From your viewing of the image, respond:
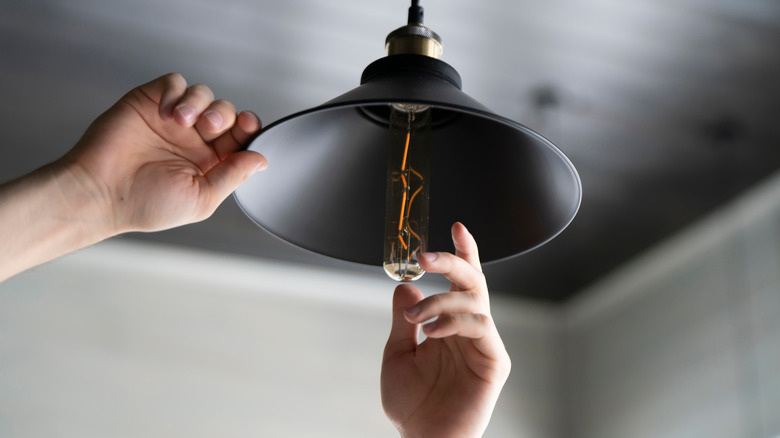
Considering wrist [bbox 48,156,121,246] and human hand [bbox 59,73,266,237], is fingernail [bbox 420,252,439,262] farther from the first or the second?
wrist [bbox 48,156,121,246]

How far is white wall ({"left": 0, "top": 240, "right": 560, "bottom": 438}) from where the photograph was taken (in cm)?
261

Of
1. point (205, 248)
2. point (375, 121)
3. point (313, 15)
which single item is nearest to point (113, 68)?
point (313, 15)

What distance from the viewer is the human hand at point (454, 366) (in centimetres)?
77

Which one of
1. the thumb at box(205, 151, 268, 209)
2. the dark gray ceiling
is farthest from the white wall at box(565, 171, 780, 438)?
the thumb at box(205, 151, 268, 209)

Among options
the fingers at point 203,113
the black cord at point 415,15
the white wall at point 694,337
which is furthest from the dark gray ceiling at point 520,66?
the fingers at point 203,113

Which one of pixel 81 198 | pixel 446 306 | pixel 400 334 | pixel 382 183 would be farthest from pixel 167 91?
pixel 400 334

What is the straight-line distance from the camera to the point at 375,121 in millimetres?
852

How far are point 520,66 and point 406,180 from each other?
115cm

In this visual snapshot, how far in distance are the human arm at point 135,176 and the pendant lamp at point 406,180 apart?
43 millimetres

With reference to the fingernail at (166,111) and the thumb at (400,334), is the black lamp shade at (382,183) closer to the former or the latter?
the fingernail at (166,111)

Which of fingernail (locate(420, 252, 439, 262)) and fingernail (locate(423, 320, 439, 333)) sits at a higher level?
fingernail (locate(420, 252, 439, 262))

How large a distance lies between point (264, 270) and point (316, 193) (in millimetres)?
2227

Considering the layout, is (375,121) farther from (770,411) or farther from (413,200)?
(770,411)

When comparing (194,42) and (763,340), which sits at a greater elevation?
Result: (194,42)
